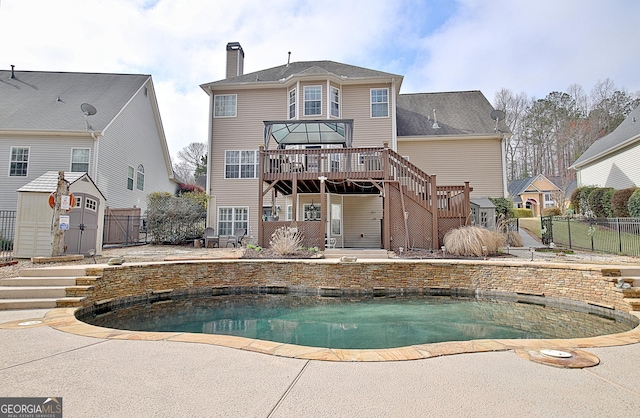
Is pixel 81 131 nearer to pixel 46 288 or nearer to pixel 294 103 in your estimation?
pixel 294 103

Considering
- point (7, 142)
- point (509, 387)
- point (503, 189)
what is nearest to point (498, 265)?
point (509, 387)

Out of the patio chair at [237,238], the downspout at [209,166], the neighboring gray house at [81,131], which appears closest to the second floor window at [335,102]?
the downspout at [209,166]

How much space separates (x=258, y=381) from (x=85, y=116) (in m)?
18.7

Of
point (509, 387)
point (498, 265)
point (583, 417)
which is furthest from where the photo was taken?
point (498, 265)

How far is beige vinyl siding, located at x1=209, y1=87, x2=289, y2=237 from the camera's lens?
17250 mm

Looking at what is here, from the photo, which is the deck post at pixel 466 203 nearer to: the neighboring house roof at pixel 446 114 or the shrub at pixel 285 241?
the shrub at pixel 285 241

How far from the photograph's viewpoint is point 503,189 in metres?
17.6

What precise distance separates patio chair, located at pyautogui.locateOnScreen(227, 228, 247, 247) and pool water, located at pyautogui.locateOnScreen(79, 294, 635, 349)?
693 cm

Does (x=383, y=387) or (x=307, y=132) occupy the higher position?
(x=307, y=132)

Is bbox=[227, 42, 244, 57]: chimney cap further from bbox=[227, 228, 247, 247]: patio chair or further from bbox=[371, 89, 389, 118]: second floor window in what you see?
bbox=[227, 228, 247, 247]: patio chair

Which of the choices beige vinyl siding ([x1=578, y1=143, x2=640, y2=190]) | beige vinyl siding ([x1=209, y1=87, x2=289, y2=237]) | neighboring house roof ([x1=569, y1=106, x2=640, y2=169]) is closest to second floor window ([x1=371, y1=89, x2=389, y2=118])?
beige vinyl siding ([x1=209, y1=87, x2=289, y2=237])

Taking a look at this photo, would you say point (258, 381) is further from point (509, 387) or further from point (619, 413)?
point (619, 413)

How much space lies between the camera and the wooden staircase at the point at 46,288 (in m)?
6.16

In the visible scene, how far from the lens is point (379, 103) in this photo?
17250 mm
